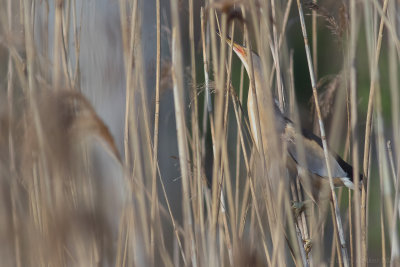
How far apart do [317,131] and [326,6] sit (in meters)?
0.44

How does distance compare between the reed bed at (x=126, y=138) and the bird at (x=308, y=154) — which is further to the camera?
the bird at (x=308, y=154)

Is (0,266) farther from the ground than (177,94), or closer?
closer

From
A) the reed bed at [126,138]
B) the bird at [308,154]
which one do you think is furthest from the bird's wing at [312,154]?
the reed bed at [126,138]

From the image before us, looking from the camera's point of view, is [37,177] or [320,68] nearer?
[37,177]

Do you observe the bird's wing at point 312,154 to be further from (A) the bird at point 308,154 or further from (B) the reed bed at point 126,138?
(B) the reed bed at point 126,138

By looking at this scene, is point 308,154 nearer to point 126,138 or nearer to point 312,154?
point 312,154

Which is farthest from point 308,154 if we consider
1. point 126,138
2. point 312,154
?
point 126,138

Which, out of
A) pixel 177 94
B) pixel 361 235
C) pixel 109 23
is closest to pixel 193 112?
pixel 177 94

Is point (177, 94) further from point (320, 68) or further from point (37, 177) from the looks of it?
point (320, 68)

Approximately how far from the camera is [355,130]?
34.7 inches

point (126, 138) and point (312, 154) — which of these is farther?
point (312, 154)

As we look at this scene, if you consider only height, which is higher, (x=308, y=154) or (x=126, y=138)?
(x=126, y=138)

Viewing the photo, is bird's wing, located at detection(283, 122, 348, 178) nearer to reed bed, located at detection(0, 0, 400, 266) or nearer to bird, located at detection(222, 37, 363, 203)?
bird, located at detection(222, 37, 363, 203)

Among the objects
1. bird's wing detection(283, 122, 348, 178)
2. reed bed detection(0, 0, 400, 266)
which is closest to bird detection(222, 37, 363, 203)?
bird's wing detection(283, 122, 348, 178)
